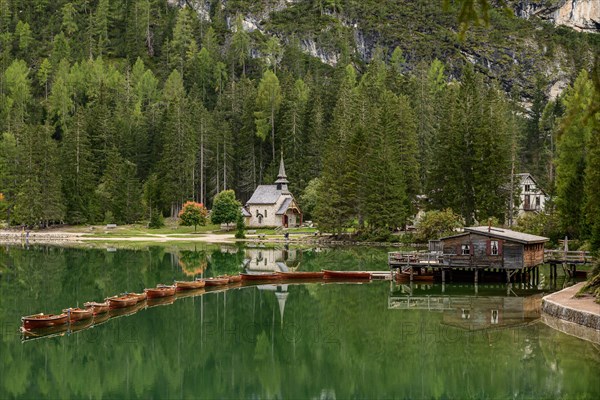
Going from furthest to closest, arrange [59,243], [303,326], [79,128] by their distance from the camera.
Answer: [79,128] → [59,243] → [303,326]

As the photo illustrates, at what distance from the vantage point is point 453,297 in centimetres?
4772

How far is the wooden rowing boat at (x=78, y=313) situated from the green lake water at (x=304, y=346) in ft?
3.28

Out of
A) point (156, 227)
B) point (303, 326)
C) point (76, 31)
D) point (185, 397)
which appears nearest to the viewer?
point (185, 397)

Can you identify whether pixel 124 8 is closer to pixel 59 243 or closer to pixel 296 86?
pixel 296 86

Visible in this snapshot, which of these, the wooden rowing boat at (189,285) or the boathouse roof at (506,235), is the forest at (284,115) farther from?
the wooden rowing boat at (189,285)

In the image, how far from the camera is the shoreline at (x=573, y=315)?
3506 centimetres

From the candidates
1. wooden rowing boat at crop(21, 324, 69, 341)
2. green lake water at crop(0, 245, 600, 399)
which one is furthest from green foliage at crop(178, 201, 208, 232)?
wooden rowing boat at crop(21, 324, 69, 341)

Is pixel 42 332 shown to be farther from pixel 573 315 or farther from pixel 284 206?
pixel 284 206

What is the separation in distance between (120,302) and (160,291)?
484cm

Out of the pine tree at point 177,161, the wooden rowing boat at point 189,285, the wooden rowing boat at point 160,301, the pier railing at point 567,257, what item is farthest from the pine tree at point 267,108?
the wooden rowing boat at point 160,301

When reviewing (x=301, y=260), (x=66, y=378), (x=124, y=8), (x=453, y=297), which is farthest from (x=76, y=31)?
(x=66, y=378)

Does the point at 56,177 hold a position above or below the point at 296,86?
below

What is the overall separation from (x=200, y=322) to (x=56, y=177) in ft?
245

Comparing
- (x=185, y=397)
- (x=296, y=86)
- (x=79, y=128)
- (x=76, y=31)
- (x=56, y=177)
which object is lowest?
(x=185, y=397)
